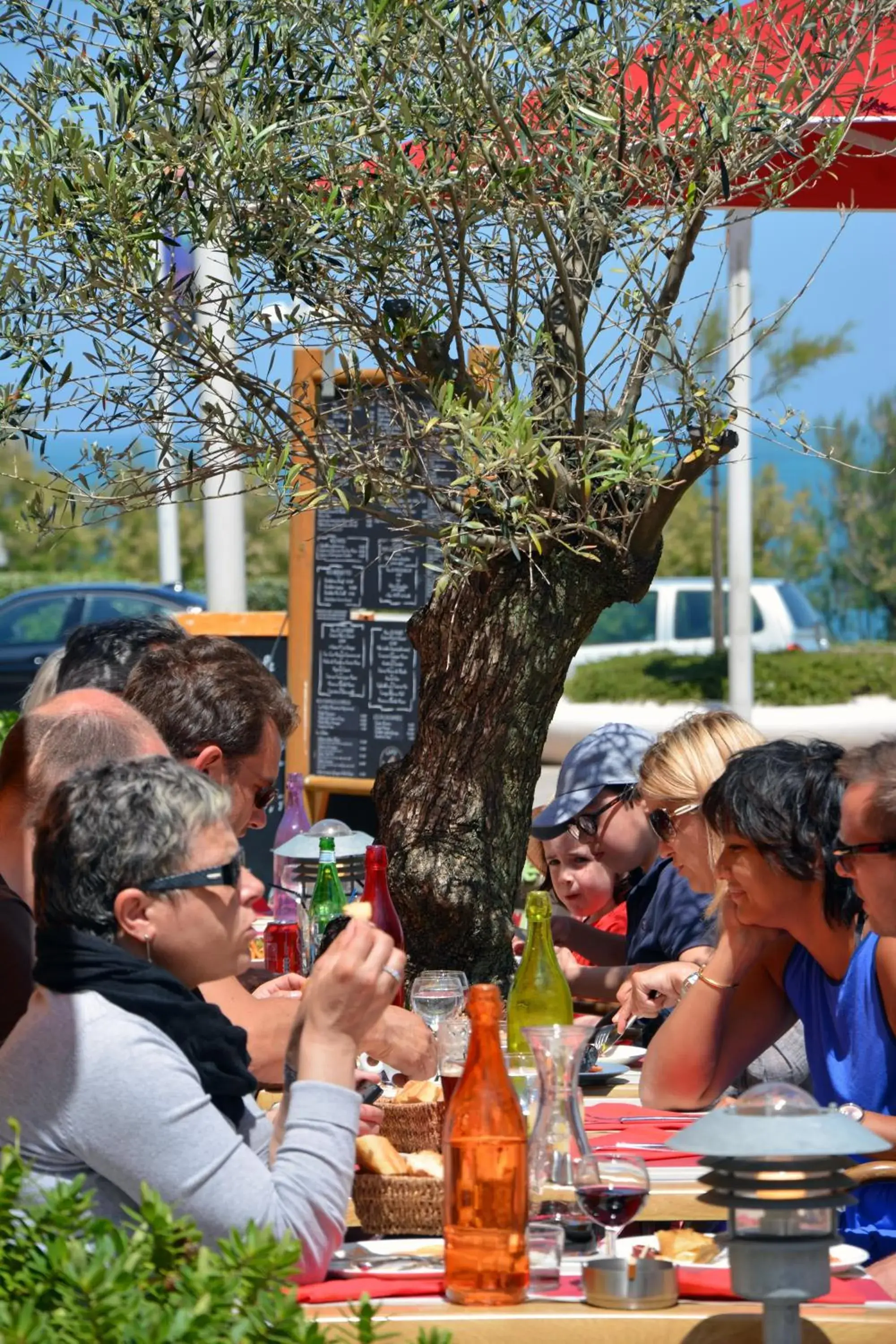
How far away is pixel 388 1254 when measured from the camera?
222 centimetres

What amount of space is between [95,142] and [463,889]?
1898mm

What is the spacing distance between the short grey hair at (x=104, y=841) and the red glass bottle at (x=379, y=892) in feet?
4.41

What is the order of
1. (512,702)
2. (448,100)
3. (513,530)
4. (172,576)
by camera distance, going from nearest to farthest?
1. (448,100)
2. (513,530)
3. (512,702)
4. (172,576)

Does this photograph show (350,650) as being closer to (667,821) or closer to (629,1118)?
(667,821)

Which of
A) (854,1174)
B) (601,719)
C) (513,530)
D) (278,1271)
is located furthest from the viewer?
(601,719)

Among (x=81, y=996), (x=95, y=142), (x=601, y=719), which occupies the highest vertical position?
(x=95, y=142)

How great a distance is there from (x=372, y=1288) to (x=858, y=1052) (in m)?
1.24

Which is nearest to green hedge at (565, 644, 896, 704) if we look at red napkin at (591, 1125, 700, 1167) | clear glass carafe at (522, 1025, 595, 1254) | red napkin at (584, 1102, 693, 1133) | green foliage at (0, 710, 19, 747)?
green foliage at (0, 710, 19, 747)

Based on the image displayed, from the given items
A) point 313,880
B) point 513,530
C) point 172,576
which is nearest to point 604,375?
point 513,530

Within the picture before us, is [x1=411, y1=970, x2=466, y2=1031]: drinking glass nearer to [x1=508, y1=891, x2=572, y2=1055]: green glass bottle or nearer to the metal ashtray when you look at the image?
[x1=508, y1=891, x2=572, y2=1055]: green glass bottle

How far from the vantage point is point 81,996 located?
6.66 ft

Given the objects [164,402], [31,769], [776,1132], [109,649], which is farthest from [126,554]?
[776,1132]

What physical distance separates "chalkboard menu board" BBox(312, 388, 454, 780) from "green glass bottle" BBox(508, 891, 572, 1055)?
4.86m

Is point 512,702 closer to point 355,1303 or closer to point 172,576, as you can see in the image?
point 355,1303
